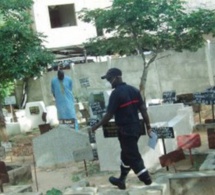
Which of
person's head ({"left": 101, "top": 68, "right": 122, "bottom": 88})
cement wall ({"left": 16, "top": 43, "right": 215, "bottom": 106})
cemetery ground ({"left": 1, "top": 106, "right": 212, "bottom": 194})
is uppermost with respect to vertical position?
person's head ({"left": 101, "top": 68, "right": 122, "bottom": 88})

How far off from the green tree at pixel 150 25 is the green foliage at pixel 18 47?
204cm

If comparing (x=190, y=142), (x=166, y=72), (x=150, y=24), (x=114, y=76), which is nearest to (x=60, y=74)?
(x=150, y=24)

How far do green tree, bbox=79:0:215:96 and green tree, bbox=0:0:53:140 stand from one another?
6.70ft

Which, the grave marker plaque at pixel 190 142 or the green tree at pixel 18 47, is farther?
the green tree at pixel 18 47

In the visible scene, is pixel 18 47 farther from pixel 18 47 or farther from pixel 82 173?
→ pixel 82 173

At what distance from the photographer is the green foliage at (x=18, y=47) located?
1078 centimetres

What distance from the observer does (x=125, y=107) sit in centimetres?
555

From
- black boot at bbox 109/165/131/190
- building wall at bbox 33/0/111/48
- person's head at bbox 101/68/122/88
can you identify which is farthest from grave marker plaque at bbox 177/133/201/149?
building wall at bbox 33/0/111/48

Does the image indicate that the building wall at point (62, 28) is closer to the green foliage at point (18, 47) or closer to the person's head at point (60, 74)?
the green foliage at point (18, 47)

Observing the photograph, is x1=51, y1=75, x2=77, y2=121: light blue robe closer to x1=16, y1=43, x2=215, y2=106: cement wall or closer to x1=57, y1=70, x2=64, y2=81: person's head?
x1=57, y1=70, x2=64, y2=81: person's head

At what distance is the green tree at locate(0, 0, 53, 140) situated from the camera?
10781 millimetres

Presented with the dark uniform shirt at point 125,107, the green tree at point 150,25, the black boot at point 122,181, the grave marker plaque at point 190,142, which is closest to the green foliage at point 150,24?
the green tree at point 150,25

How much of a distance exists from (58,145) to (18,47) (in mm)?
3035

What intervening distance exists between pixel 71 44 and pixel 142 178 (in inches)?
796
